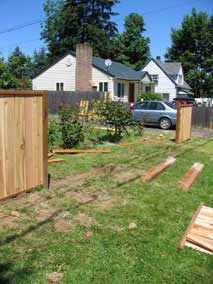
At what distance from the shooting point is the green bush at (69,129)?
338 inches

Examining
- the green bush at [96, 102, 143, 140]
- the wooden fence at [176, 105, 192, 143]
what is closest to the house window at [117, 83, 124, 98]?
the wooden fence at [176, 105, 192, 143]

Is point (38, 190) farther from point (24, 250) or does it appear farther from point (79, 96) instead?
point (79, 96)

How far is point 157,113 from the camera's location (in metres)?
16.0

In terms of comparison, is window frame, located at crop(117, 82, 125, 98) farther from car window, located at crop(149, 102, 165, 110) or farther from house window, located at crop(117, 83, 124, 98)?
car window, located at crop(149, 102, 165, 110)

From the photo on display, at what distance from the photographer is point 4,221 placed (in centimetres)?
381

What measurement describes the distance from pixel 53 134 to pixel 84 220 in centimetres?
485

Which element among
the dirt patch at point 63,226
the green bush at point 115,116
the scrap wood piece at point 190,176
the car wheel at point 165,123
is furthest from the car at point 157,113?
the dirt patch at point 63,226

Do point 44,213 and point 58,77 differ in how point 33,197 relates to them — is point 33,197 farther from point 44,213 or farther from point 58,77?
point 58,77

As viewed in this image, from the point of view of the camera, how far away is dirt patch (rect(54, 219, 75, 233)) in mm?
3699

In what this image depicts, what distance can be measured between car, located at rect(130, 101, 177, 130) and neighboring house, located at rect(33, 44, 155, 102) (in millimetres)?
9710

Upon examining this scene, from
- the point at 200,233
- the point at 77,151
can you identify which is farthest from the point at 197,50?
the point at 200,233

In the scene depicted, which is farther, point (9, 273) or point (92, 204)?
point (92, 204)

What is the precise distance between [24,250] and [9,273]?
39 centimetres

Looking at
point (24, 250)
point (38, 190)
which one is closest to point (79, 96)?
point (38, 190)
